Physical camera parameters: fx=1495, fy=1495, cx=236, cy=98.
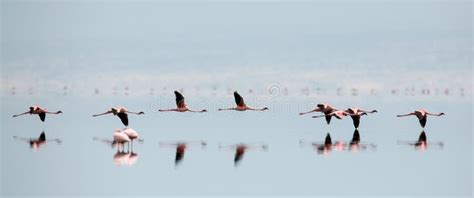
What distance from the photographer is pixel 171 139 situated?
36.8m

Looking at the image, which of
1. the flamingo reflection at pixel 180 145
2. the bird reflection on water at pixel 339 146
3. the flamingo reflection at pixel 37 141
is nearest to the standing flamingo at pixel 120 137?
the flamingo reflection at pixel 180 145

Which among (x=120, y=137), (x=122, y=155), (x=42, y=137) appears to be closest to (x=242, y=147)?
(x=120, y=137)

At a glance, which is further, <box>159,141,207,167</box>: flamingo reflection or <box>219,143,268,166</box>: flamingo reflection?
<box>219,143,268,166</box>: flamingo reflection

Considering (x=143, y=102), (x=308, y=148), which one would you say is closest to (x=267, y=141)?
(x=308, y=148)

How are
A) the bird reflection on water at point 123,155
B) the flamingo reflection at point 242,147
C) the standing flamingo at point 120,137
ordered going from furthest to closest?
the flamingo reflection at point 242,147 → the standing flamingo at point 120,137 → the bird reflection on water at point 123,155

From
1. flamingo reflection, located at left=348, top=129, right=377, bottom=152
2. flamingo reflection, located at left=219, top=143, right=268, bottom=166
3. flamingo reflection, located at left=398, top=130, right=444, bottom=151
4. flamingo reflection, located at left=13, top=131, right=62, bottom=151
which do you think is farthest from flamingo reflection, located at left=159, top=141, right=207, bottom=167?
flamingo reflection, located at left=398, top=130, right=444, bottom=151

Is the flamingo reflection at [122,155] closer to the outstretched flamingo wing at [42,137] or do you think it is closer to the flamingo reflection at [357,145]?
the outstretched flamingo wing at [42,137]

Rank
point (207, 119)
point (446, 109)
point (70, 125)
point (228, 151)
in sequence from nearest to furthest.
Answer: point (228, 151) → point (70, 125) → point (207, 119) → point (446, 109)

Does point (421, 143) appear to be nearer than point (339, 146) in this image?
No

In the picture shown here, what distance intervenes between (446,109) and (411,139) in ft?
33.9

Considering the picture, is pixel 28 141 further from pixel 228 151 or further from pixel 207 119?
pixel 207 119

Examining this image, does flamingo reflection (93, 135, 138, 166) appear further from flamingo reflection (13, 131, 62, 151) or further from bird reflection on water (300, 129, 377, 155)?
bird reflection on water (300, 129, 377, 155)

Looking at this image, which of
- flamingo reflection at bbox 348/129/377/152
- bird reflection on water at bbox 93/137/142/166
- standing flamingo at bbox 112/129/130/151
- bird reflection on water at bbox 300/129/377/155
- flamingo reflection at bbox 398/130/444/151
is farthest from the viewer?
flamingo reflection at bbox 398/130/444/151

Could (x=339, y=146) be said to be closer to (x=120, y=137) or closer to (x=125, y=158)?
(x=120, y=137)
